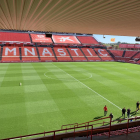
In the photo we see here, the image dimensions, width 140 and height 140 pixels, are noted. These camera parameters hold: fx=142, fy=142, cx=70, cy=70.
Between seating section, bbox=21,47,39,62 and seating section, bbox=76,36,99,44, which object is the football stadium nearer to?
seating section, bbox=21,47,39,62

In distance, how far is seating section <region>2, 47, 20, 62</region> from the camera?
2020 inches

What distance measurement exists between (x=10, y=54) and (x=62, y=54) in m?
20.8

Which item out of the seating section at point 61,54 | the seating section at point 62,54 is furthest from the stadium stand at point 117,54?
the seating section at point 62,54

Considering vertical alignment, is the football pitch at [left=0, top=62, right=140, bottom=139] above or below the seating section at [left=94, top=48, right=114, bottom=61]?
below

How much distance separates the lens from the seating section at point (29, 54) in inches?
2124

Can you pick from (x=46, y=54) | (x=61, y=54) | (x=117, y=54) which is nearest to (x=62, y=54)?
(x=61, y=54)

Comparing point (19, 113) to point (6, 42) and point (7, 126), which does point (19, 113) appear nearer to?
point (7, 126)

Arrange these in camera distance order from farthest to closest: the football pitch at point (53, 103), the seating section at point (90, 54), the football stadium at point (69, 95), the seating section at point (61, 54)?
1. the seating section at point (90, 54)
2. the seating section at point (61, 54)
3. the football pitch at point (53, 103)
4. the football stadium at point (69, 95)

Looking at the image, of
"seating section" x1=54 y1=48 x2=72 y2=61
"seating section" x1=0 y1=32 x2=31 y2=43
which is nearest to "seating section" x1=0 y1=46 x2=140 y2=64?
"seating section" x1=54 y1=48 x2=72 y2=61

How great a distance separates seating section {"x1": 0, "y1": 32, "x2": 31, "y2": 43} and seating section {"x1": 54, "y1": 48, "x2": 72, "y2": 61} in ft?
47.0

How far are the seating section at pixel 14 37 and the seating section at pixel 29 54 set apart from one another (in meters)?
6.05

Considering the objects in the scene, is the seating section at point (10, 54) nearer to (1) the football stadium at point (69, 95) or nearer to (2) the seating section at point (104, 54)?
(1) the football stadium at point (69, 95)

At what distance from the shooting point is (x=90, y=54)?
65.3 m

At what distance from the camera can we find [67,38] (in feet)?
243
